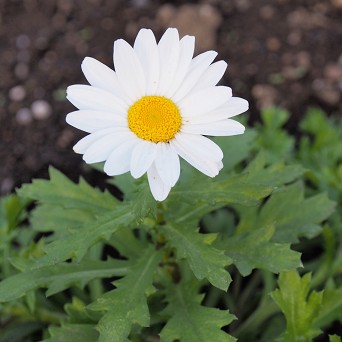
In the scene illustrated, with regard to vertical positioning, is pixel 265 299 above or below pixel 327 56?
below

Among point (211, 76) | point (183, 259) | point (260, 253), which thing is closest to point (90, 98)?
point (211, 76)

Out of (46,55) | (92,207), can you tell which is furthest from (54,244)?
(46,55)

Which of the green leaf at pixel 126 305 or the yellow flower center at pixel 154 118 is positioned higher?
the yellow flower center at pixel 154 118

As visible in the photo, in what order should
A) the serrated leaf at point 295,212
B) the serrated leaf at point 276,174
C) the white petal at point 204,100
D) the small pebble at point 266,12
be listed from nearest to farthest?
the white petal at point 204,100 → the serrated leaf at point 276,174 → the serrated leaf at point 295,212 → the small pebble at point 266,12

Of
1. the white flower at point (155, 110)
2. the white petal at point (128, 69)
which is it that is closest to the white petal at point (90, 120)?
the white flower at point (155, 110)

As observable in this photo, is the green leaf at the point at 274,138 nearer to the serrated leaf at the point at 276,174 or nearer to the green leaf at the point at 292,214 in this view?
the green leaf at the point at 292,214

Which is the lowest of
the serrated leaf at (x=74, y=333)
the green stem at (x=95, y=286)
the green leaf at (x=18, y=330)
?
the green leaf at (x=18, y=330)

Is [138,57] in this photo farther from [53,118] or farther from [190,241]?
[53,118]

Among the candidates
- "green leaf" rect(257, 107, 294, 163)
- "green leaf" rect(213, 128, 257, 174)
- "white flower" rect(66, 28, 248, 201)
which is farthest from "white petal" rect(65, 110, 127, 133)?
"green leaf" rect(257, 107, 294, 163)
